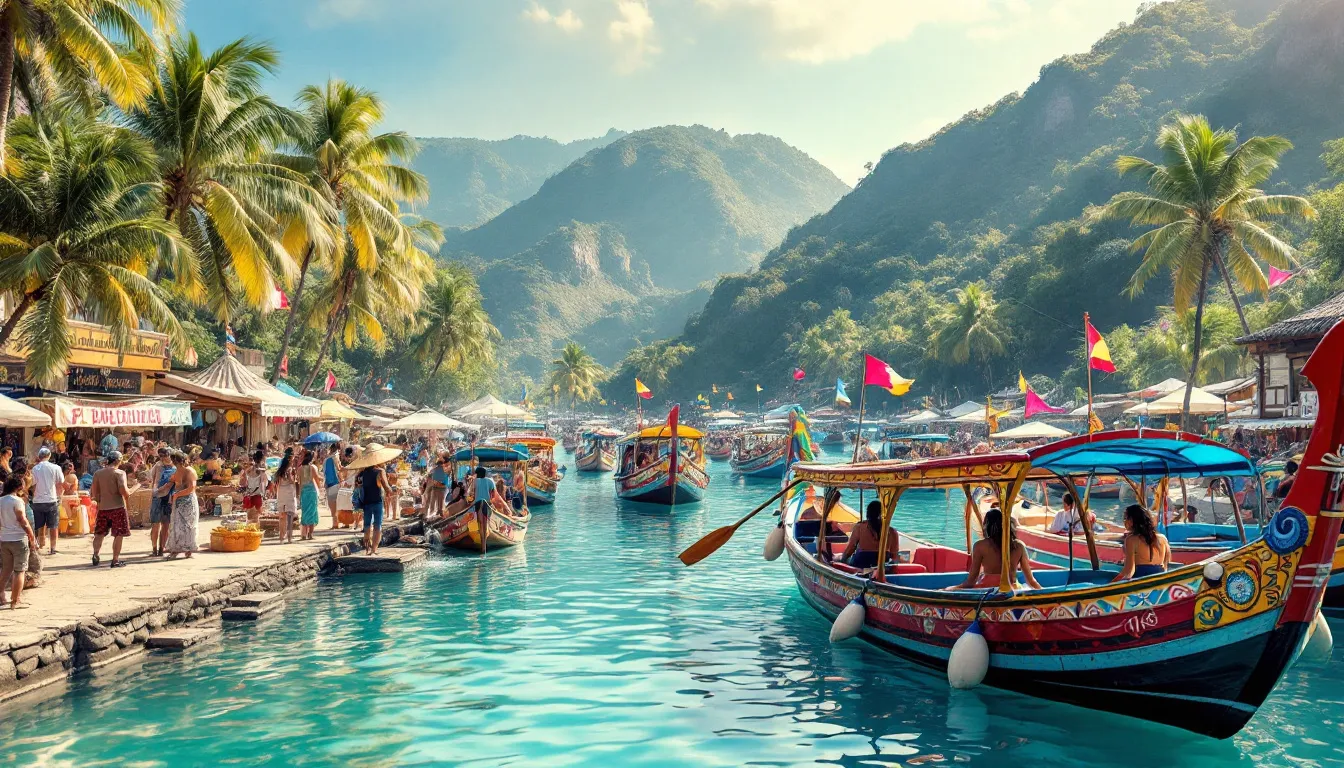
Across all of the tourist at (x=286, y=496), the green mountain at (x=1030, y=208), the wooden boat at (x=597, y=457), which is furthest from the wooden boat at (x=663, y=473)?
the green mountain at (x=1030, y=208)

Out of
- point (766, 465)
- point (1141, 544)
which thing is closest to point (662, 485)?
point (766, 465)

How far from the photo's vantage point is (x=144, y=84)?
688 inches

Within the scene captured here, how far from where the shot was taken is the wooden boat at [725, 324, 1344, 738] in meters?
7.43

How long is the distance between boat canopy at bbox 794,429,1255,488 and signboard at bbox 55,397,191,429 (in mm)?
13152

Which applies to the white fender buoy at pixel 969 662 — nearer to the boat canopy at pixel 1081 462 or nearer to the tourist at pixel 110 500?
the boat canopy at pixel 1081 462

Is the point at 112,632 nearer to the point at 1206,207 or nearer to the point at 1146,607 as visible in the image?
the point at 1146,607

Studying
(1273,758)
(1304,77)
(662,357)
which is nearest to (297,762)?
(1273,758)

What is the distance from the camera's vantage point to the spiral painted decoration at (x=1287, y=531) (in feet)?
24.2

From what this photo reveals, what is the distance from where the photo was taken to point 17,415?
1348 centimetres

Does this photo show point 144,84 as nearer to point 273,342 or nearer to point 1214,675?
point 1214,675

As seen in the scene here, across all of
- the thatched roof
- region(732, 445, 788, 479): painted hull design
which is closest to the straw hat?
the thatched roof

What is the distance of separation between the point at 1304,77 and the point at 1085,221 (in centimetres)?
2773

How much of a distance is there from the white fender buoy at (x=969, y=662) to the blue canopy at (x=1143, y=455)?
1972mm

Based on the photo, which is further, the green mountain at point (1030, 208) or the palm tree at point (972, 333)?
the green mountain at point (1030, 208)
